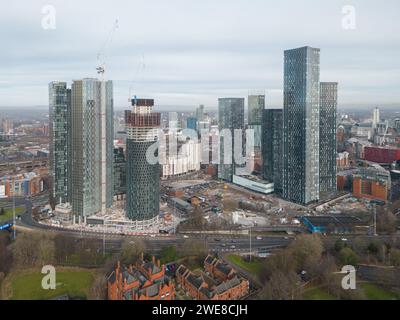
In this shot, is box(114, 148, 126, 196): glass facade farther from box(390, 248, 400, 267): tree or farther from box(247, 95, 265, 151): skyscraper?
box(390, 248, 400, 267): tree

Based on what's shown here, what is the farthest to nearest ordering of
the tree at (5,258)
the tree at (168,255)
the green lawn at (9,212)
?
the green lawn at (9,212) → the tree at (168,255) → the tree at (5,258)

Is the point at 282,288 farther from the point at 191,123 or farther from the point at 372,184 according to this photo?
→ the point at 191,123

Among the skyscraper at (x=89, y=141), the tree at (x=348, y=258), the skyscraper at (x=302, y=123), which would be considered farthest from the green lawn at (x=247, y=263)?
the skyscraper at (x=302, y=123)

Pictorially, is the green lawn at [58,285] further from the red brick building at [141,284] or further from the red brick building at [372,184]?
the red brick building at [372,184]

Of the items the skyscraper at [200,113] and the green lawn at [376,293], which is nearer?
the green lawn at [376,293]

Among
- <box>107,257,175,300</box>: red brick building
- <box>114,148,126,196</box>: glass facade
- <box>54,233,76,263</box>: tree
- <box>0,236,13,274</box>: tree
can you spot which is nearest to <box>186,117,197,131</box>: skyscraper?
<box>114,148,126,196</box>: glass facade
